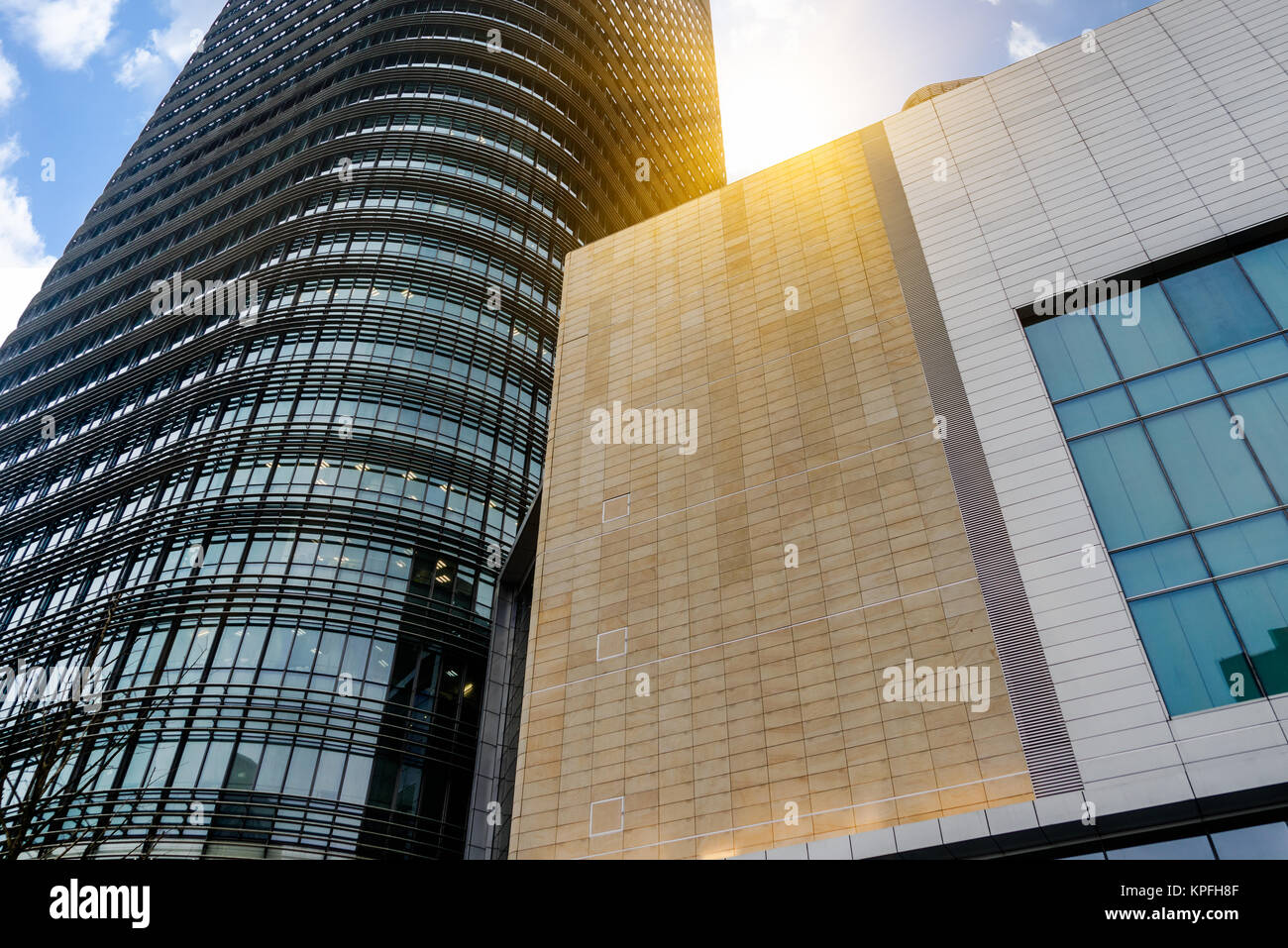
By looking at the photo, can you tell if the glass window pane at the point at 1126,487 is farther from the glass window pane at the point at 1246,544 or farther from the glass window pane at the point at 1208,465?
the glass window pane at the point at 1246,544

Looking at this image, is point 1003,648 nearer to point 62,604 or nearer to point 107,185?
point 62,604

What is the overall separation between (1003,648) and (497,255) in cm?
3800

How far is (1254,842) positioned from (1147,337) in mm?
12944

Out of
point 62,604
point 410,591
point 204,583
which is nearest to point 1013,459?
point 410,591

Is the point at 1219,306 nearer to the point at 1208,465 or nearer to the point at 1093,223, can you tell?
the point at 1093,223

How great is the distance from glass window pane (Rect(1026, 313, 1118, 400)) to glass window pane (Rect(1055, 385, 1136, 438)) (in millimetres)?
351

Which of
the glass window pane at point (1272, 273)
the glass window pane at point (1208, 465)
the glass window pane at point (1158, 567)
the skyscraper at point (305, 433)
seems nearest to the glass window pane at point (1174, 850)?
the glass window pane at point (1158, 567)

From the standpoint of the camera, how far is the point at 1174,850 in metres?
16.5

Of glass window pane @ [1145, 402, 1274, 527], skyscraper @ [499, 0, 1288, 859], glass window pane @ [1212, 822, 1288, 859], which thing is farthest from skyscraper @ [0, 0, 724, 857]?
glass window pane @ [1145, 402, 1274, 527]

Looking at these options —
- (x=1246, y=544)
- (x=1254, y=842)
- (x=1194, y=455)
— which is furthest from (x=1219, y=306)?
(x=1254, y=842)

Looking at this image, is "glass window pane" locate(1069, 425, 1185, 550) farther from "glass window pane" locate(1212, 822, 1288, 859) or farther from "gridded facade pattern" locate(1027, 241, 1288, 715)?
"glass window pane" locate(1212, 822, 1288, 859)

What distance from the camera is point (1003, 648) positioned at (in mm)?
19609

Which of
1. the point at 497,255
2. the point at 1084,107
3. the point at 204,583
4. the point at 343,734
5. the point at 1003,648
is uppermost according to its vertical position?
the point at 497,255
